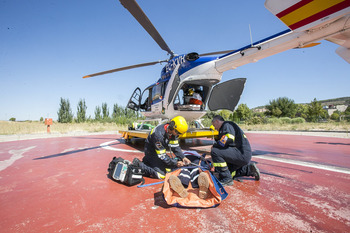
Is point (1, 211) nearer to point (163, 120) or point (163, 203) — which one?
point (163, 203)

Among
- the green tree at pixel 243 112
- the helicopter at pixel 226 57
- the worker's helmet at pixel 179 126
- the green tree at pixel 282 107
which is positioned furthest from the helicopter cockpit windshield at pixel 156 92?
the green tree at pixel 282 107

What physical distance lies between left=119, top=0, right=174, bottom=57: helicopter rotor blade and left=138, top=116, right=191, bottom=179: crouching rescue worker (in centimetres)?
333

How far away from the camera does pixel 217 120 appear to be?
349cm

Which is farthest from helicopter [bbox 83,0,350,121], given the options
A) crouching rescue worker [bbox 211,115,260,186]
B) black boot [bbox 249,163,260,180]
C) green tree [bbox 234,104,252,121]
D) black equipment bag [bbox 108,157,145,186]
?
green tree [bbox 234,104,252,121]

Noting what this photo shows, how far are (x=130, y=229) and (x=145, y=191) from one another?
102cm

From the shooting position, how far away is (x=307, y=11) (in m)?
2.32

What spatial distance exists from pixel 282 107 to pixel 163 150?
51341mm

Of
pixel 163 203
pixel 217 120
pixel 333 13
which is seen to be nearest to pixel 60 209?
pixel 163 203

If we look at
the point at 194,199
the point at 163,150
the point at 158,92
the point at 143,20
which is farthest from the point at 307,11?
the point at 158,92

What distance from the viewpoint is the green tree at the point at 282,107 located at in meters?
45.2

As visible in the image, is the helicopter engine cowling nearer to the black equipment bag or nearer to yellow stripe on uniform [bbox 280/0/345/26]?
yellow stripe on uniform [bbox 280/0/345/26]

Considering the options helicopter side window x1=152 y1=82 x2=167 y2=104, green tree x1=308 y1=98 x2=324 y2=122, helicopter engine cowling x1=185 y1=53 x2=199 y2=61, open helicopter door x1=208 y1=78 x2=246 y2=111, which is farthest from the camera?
green tree x1=308 y1=98 x2=324 y2=122

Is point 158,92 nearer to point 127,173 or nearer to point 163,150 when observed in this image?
point 163,150

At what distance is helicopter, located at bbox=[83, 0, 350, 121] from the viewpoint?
2336 mm
